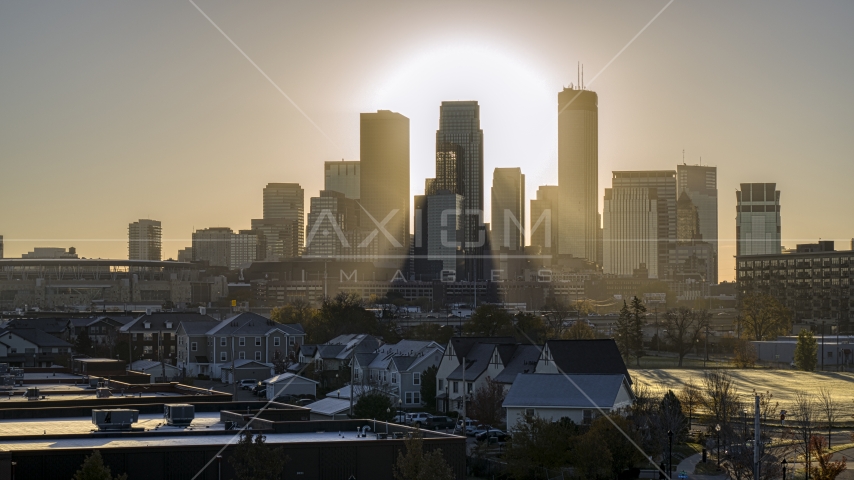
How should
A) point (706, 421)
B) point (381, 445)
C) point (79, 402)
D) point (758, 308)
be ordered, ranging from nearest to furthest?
point (381, 445)
point (79, 402)
point (706, 421)
point (758, 308)

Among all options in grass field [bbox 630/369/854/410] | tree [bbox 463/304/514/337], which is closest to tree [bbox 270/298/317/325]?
tree [bbox 463/304/514/337]

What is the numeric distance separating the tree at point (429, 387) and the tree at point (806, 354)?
1427 inches

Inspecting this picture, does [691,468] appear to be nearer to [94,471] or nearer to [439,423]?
[439,423]

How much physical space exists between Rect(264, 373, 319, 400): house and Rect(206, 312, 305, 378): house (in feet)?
61.3

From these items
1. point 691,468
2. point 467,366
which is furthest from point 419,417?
point 691,468

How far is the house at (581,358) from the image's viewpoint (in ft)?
177

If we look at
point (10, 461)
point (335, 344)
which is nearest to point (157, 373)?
point (335, 344)

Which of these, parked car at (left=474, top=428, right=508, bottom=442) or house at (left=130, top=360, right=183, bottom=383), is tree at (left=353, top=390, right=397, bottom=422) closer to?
parked car at (left=474, top=428, right=508, bottom=442)

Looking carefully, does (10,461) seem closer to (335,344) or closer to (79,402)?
(79,402)

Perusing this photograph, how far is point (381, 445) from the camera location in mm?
29031

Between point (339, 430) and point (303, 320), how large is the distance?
86.0 meters

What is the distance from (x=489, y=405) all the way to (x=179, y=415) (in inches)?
892

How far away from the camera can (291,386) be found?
225 ft

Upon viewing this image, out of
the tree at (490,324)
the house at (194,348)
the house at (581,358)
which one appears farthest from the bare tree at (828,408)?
the house at (194,348)
